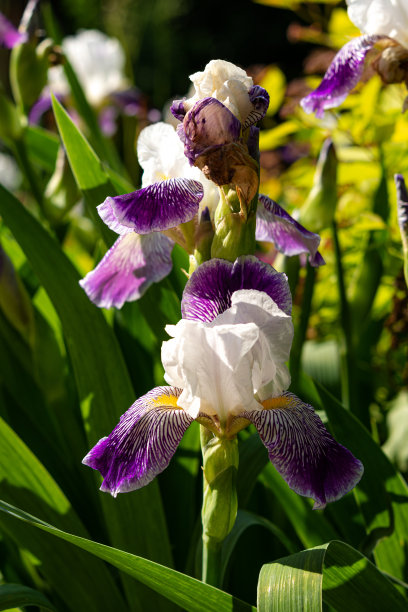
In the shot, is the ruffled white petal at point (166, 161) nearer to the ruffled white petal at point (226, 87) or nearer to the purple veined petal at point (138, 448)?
the ruffled white petal at point (226, 87)

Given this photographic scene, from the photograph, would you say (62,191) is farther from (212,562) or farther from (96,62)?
(96,62)

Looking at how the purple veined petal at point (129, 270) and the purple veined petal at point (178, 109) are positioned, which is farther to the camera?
the purple veined petal at point (129, 270)

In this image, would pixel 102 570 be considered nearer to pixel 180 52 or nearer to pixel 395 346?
pixel 395 346

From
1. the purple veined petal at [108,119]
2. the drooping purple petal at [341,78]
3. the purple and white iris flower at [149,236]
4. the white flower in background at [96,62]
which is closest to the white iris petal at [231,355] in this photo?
the purple and white iris flower at [149,236]

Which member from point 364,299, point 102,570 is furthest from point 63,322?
point 364,299

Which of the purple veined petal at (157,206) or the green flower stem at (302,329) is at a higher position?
the purple veined petal at (157,206)

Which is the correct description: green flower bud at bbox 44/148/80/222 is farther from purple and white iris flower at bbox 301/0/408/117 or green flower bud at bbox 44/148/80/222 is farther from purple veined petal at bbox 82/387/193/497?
purple veined petal at bbox 82/387/193/497

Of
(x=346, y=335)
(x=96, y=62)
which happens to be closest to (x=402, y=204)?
(x=346, y=335)
